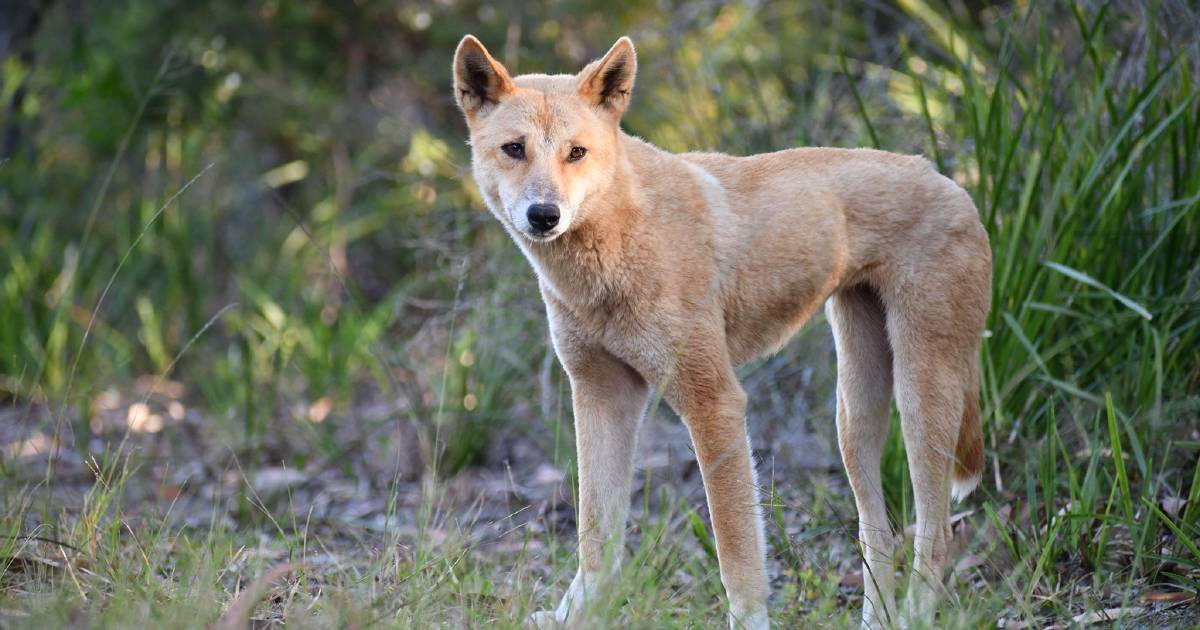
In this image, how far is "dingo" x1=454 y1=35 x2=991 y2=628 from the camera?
360cm

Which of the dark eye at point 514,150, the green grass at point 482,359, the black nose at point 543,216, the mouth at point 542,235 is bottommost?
the green grass at point 482,359

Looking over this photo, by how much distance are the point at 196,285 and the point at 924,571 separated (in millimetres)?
5905

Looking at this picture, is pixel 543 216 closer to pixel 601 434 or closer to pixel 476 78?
pixel 476 78

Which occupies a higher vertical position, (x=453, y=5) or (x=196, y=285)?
(x=453, y=5)

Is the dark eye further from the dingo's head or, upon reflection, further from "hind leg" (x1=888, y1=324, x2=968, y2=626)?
"hind leg" (x1=888, y1=324, x2=968, y2=626)

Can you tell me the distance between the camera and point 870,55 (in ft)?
28.4

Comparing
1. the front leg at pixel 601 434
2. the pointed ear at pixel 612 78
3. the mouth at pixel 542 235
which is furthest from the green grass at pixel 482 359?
the pointed ear at pixel 612 78

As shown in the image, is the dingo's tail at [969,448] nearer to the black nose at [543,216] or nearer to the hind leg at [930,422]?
the hind leg at [930,422]

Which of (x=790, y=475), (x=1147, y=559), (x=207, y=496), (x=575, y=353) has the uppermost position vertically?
(x=575, y=353)

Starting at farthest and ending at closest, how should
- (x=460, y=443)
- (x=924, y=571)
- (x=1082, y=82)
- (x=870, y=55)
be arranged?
(x=870, y=55)
(x=460, y=443)
(x=1082, y=82)
(x=924, y=571)

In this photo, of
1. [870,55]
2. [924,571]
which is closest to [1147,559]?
[924,571]

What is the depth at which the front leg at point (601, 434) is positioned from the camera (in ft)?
12.4

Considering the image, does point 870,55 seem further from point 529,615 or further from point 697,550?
point 529,615

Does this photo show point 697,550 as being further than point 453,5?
No
